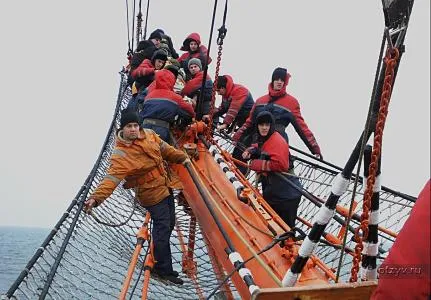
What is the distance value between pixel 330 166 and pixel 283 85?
47.8 inches

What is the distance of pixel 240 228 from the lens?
10.2 ft

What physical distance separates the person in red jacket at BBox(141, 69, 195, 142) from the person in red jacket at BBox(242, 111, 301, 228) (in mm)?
1055

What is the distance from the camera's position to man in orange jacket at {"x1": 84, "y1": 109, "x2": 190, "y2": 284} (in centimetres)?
359

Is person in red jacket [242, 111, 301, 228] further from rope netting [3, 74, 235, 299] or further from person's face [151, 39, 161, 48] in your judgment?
person's face [151, 39, 161, 48]

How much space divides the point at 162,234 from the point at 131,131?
0.80 m

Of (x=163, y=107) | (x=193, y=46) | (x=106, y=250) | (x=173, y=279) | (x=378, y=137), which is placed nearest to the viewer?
(x=378, y=137)

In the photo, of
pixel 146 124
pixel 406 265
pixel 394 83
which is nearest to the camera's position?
pixel 406 265

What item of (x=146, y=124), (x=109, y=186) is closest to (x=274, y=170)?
(x=109, y=186)

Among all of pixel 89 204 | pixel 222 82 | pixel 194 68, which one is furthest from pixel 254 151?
pixel 194 68

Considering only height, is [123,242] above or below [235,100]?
below

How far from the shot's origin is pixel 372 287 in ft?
5.85

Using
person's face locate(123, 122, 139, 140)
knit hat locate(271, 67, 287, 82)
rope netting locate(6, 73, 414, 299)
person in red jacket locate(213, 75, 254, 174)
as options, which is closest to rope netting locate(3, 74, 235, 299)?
rope netting locate(6, 73, 414, 299)

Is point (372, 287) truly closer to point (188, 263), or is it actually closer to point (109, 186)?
point (109, 186)

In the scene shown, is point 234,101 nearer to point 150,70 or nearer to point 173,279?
point 150,70
